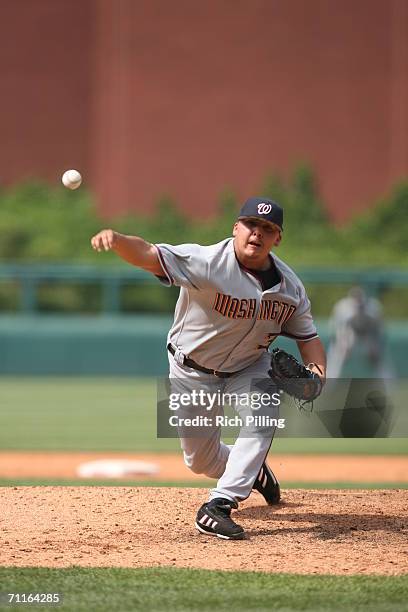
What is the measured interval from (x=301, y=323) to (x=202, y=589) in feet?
5.25

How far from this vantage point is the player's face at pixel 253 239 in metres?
4.98

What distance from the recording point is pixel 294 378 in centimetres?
511

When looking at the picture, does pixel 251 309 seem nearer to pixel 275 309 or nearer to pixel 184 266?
pixel 275 309

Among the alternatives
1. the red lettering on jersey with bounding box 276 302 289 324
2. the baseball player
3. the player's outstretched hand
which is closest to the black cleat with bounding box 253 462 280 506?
the baseball player

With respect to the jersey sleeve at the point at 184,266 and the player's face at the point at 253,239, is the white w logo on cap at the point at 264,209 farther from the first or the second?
the jersey sleeve at the point at 184,266

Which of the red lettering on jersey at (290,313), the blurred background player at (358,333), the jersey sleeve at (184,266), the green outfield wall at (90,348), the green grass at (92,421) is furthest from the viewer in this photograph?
the green outfield wall at (90,348)

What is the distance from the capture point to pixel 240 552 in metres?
4.77

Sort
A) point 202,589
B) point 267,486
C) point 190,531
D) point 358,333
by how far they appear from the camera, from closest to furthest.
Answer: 1. point 202,589
2. point 190,531
3. point 267,486
4. point 358,333

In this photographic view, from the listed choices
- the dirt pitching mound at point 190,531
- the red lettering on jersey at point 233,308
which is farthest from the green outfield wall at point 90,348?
the red lettering on jersey at point 233,308

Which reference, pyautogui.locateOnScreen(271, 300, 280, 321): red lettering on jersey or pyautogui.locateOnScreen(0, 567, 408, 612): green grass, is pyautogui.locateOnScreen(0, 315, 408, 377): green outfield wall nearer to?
pyautogui.locateOnScreen(271, 300, 280, 321): red lettering on jersey

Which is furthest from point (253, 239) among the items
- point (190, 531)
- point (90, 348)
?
point (90, 348)

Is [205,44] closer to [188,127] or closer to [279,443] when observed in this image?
[188,127]

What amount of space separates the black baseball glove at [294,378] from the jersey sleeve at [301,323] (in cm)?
18

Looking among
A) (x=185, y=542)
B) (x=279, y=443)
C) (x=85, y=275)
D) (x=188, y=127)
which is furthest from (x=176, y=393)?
(x=188, y=127)
